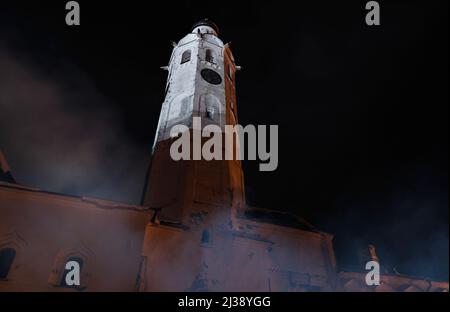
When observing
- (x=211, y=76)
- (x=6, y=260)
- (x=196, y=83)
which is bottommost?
(x=6, y=260)

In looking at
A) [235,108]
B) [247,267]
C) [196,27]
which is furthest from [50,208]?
[196,27]

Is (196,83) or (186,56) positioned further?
(186,56)

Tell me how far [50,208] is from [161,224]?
5391 mm

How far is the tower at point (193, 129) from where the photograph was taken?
19.1 metres

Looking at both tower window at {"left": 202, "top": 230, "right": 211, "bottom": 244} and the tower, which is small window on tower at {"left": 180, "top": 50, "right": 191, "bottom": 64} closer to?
the tower

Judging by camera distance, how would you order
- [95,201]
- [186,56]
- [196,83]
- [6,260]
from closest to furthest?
[6,260], [95,201], [196,83], [186,56]

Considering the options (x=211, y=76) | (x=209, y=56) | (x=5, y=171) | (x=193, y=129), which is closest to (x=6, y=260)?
(x=5, y=171)

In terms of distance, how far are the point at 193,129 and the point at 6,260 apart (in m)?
12.9

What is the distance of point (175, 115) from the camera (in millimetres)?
23953

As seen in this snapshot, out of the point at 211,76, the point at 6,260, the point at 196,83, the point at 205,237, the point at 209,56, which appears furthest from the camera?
the point at 209,56

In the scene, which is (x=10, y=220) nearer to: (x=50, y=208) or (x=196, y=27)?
(x=50, y=208)

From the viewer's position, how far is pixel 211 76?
2698 cm

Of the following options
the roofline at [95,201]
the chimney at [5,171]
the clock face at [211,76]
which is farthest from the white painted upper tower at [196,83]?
the chimney at [5,171]

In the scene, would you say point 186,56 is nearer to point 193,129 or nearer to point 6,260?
point 193,129
